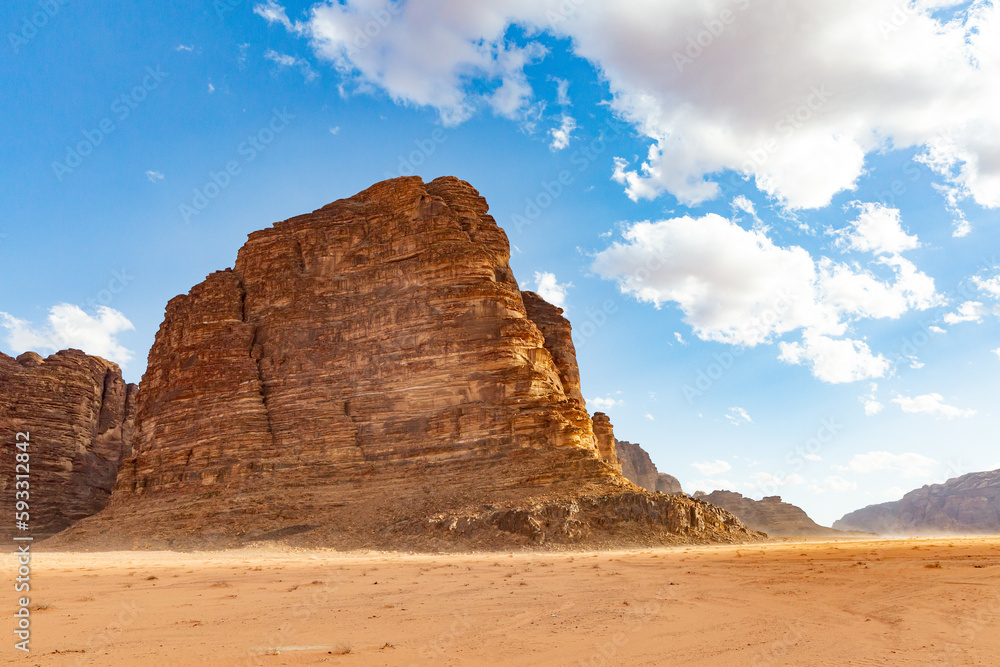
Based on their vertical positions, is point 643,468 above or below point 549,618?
above

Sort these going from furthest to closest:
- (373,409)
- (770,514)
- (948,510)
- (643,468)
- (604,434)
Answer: (948,510) → (643,468) → (770,514) → (604,434) → (373,409)

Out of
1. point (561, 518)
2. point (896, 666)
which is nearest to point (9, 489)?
point (561, 518)

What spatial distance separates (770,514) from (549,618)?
94.6 meters

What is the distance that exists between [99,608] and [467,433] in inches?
1281

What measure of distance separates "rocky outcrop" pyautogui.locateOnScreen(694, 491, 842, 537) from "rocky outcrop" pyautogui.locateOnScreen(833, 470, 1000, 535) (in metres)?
34.3

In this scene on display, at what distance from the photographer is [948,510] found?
138375 mm

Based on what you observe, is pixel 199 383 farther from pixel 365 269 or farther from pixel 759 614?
pixel 759 614

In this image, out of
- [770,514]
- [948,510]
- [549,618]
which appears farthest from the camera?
[948,510]

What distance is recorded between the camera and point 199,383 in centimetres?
5319

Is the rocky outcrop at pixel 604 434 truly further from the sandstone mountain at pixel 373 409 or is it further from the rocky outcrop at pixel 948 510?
the rocky outcrop at pixel 948 510

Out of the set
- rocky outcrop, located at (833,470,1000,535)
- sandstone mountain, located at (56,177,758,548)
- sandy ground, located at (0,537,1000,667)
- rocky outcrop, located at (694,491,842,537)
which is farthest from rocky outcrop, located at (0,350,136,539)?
rocky outcrop, located at (833,470,1000,535)

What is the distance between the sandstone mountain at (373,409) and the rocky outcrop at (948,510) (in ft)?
339

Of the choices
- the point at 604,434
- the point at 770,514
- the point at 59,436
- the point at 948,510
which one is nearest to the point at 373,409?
the point at 604,434

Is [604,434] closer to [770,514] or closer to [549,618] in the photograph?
[770,514]
